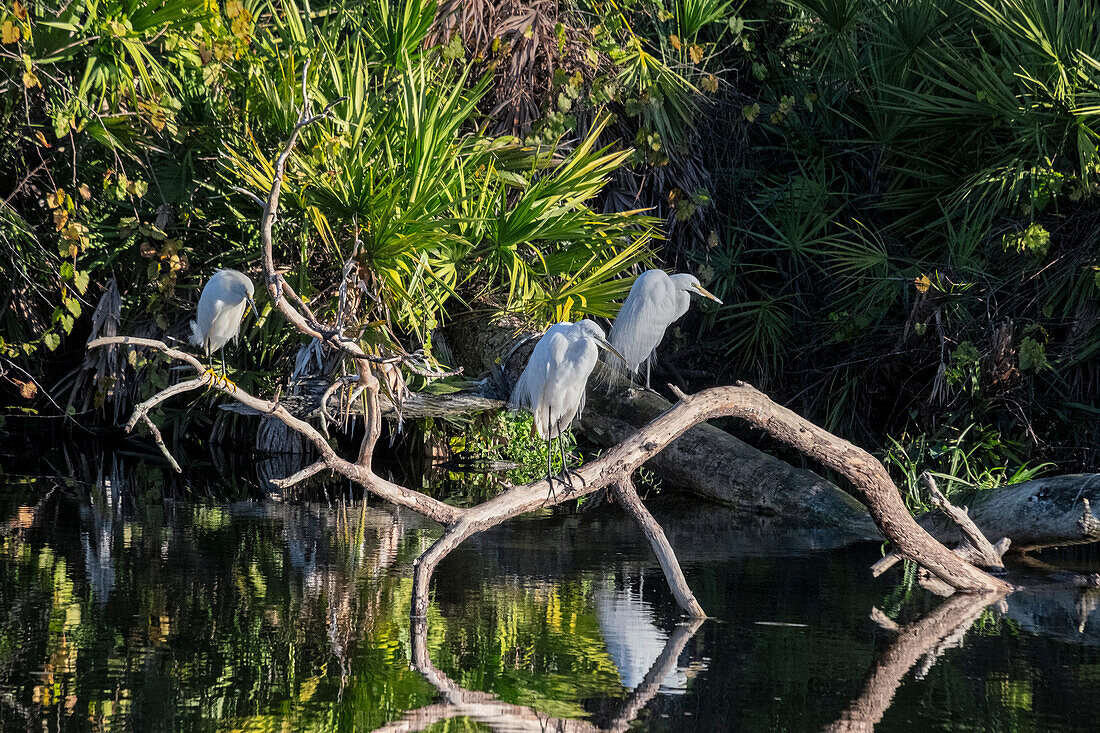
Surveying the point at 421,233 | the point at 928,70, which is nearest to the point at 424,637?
the point at 421,233

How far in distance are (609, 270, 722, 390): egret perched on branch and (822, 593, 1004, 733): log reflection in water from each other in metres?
2.39

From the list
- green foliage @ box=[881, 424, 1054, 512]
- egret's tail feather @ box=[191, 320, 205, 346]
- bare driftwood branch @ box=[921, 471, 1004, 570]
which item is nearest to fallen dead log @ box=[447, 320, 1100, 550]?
bare driftwood branch @ box=[921, 471, 1004, 570]

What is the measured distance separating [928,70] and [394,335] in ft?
13.9

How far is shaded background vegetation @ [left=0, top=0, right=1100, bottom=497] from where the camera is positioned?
6766 millimetres

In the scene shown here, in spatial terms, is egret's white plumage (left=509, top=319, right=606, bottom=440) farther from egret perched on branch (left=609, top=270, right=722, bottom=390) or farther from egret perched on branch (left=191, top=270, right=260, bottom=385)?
egret perched on branch (left=191, top=270, right=260, bottom=385)

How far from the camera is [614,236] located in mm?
7953

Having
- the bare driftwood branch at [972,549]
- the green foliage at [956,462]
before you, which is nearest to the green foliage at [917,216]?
the green foliage at [956,462]

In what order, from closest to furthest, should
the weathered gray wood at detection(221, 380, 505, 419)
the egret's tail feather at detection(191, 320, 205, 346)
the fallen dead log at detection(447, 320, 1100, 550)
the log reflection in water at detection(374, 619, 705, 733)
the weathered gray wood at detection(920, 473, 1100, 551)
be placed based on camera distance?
the log reflection in water at detection(374, 619, 705, 733) < the weathered gray wood at detection(920, 473, 1100, 551) < the fallen dead log at detection(447, 320, 1100, 550) < the egret's tail feather at detection(191, 320, 205, 346) < the weathered gray wood at detection(221, 380, 505, 419)

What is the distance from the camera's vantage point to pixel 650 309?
255 inches

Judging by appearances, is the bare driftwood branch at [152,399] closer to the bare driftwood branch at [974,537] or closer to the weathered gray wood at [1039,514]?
the bare driftwood branch at [974,537]

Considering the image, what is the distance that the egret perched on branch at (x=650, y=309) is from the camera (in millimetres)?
6461

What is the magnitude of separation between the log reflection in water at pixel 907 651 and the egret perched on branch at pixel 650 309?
7.83ft

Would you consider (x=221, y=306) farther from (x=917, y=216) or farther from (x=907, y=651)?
(x=917, y=216)

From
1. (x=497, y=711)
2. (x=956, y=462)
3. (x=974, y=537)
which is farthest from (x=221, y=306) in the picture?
(x=956, y=462)
